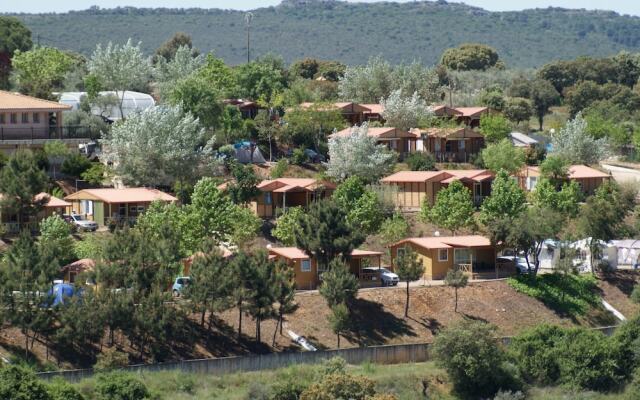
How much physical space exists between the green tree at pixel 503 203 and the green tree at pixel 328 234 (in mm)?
12943

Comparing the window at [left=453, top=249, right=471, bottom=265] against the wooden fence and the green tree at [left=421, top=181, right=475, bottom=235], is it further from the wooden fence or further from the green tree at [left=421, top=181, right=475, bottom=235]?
the wooden fence

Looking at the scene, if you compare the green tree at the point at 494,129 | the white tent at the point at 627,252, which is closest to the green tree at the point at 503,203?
the white tent at the point at 627,252

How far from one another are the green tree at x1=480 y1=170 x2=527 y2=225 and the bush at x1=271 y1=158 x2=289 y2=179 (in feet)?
44.6

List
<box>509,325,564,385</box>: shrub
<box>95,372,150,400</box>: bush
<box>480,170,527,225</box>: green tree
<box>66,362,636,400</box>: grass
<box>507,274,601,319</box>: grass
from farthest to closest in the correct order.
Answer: <box>480,170,527,225</box>: green tree
<box>507,274,601,319</box>: grass
<box>509,325,564,385</box>: shrub
<box>66,362,636,400</box>: grass
<box>95,372,150,400</box>: bush

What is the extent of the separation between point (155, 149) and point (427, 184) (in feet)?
52.7

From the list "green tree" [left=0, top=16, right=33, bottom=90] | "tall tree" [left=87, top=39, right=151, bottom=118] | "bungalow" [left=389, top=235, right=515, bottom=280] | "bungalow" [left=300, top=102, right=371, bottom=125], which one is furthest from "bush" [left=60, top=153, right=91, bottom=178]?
"green tree" [left=0, top=16, right=33, bottom=90]

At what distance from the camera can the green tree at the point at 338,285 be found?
6931 cm

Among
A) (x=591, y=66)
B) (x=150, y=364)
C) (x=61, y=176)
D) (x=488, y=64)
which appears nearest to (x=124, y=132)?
(x=61, y=176)

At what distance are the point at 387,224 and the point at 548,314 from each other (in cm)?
1050

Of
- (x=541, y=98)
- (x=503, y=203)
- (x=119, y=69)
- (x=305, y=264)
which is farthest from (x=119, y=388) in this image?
(x=541, y=98)

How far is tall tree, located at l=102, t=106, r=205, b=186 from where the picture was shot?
8619 cm

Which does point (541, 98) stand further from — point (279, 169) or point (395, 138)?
point (279, 169)

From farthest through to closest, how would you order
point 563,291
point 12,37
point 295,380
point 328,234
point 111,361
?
point 12,37 → point 563,291 → point 328,234 → point 295,380 → point 111,361

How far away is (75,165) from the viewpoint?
284 ft
